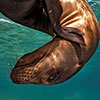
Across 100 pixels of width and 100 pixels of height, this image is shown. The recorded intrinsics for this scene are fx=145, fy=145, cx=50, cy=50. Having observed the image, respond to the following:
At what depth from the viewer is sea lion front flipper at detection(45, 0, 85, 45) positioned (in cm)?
173

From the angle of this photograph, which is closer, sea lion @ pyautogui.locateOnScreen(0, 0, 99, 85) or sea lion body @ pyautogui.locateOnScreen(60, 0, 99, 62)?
sea lion @ pyautogui.locateOnScreen(0, 0, 99, 85)

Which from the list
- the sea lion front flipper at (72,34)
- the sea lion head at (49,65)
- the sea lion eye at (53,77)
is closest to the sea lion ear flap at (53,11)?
the sea lion front flipper at (72,34)

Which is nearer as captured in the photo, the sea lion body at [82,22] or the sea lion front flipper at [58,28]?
the sea lion front flipper at [58,28]

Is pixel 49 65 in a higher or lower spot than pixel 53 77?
higher

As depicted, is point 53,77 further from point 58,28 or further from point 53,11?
point 53,11

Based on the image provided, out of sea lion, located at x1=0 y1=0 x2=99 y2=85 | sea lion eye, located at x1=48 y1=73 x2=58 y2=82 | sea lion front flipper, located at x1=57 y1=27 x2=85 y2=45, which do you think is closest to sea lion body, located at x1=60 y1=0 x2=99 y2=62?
sea lion, located at x1=0 y1=0 x2=99 y2=85

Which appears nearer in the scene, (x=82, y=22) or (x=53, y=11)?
(x=53, y=11)

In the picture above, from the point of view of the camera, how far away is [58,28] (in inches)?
70.2

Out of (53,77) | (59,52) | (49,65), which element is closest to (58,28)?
(59,52)

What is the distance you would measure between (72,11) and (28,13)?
723 mm

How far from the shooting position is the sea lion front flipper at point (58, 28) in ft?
5.69

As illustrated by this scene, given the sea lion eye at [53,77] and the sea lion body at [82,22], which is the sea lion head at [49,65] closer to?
the sea lion eye at [53,77]

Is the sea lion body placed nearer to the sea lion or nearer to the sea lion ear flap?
the sea lion

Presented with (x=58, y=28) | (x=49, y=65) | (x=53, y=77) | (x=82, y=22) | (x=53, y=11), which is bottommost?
(x=53, y=77)
